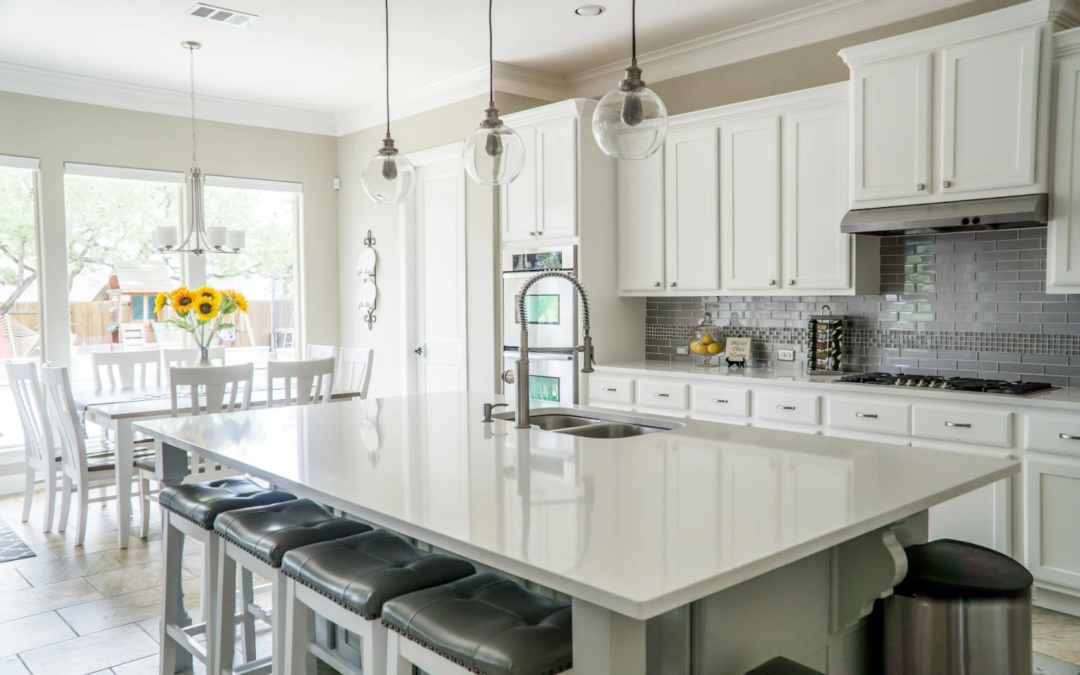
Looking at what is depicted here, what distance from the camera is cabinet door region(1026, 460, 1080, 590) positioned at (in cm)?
302

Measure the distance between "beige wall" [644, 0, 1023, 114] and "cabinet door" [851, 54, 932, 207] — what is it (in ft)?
1.63

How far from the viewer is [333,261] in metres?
6.73

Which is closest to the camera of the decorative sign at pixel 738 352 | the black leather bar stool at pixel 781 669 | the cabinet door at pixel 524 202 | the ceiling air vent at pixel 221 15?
the black leather bar stool at pixel 781 669

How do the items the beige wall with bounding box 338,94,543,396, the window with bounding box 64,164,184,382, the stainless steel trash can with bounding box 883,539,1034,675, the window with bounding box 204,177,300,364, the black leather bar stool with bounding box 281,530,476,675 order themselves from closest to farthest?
the black leather bar stool with bounding box 281,530,476,675 → the stainless steel trash can with bounding box 883,539,1034,675 → the beige wall with bounding box 338,94,543,396 → the window with bounding box 64,164,184,382 → the window with bounding box 204,177,300,364

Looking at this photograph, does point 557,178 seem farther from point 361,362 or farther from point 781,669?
point 781,669

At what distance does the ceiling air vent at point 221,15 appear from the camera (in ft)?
13.4

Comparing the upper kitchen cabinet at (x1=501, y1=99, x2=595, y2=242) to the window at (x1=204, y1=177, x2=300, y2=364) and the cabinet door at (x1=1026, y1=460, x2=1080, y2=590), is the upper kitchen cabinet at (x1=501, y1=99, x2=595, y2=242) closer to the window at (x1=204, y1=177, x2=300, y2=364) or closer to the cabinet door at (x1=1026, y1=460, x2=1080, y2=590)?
the window at (x1=204, y1=177, x2=300, y2=364)

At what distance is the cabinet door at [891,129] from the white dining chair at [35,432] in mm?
4352

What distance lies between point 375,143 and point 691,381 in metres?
3.44

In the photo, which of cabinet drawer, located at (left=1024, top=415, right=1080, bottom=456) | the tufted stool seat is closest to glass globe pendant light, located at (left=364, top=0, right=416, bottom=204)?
the tufted stool seat

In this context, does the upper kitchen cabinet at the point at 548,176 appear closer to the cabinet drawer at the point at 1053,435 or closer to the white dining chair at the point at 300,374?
the white dining chair at the point at 300,374

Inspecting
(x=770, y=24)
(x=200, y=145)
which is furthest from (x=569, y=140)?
(x=200, y=145)

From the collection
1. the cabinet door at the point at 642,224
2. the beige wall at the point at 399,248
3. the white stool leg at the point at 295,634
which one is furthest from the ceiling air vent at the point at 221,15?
the white stool leg at the point at 295,634

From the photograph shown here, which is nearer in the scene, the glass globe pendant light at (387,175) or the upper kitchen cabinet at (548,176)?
the glass globe pendant light at (387,175)
